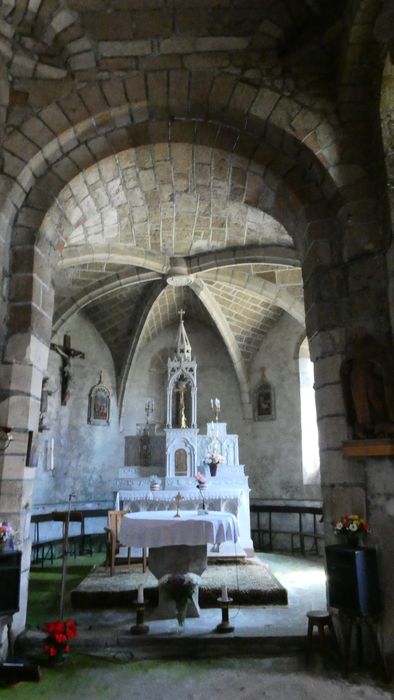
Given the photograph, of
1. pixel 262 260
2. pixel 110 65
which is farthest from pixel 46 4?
pixel 262 260

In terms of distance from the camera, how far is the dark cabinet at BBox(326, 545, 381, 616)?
12.5ft

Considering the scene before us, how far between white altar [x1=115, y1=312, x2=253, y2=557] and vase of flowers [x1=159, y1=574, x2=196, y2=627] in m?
3.04

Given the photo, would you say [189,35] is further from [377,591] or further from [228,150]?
[377,591]

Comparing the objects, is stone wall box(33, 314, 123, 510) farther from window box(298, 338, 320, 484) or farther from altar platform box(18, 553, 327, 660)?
altar platform box(18, 553, 327, 660)

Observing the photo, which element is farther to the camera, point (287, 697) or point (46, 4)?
point (46, 4)

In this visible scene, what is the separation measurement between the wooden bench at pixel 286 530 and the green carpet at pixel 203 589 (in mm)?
3344

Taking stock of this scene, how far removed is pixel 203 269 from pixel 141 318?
2.79 metres

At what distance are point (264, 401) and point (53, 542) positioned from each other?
5473 mm

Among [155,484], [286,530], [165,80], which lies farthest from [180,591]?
[286,530]

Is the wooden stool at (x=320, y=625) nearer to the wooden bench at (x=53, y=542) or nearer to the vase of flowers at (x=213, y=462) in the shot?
the vase of flowers at (x=213, y=462)

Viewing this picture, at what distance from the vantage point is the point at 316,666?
13.2 ft

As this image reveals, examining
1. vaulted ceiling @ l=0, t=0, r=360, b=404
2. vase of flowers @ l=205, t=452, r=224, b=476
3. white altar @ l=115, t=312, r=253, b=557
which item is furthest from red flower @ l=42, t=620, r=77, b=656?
vase of flowers @ l=205, t=452, r=224, b=476

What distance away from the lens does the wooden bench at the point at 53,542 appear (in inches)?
365

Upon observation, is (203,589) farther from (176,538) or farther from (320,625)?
(320,625)
